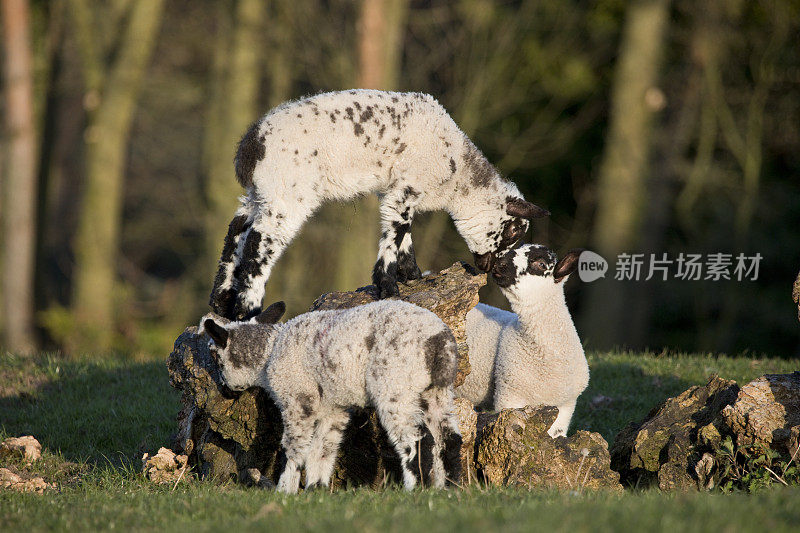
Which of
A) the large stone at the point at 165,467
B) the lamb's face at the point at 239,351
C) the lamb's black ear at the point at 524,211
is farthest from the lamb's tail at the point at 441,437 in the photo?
the lamb's black ear at the point at 524,211

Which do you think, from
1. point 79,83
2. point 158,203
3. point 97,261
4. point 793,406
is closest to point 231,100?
point 97,261

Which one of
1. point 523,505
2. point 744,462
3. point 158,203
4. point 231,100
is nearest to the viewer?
point 523,505

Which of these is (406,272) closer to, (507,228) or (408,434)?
(507,228)

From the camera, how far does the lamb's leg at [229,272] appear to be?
28.8ft

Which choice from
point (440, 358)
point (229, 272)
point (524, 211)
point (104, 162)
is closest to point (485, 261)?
point (524, 211)

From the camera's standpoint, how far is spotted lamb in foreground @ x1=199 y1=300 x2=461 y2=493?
6.76 meters

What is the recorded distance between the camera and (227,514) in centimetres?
581

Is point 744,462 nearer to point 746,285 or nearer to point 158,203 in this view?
point 746,285

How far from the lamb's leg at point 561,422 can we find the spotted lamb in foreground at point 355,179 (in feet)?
5.43

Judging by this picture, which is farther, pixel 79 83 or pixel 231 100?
pixel 79 83

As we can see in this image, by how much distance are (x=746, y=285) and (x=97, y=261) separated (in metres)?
15.9

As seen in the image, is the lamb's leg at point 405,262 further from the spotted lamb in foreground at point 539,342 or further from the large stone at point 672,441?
the large stone at point 672,441

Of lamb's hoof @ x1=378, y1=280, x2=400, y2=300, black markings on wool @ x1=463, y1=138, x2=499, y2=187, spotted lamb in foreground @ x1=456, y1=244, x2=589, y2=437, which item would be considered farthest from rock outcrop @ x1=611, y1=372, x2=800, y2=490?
black markings on wool @ x1=463, y1=138, x2=499, y2=187

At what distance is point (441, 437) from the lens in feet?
22.6
